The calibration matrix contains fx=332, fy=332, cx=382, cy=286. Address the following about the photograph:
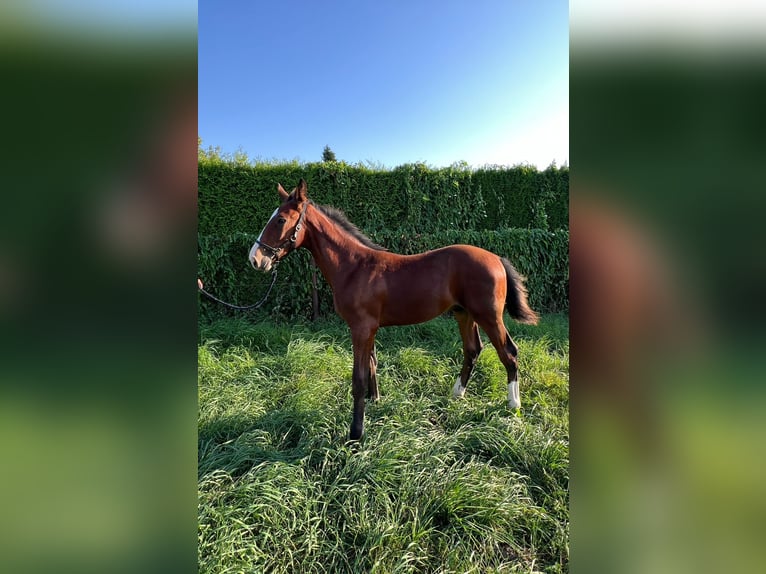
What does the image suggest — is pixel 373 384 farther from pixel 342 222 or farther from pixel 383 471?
pixel 342 222

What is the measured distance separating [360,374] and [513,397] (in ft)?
4.93

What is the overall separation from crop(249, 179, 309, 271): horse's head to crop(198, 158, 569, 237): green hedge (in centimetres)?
342

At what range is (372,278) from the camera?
290 centimetres
